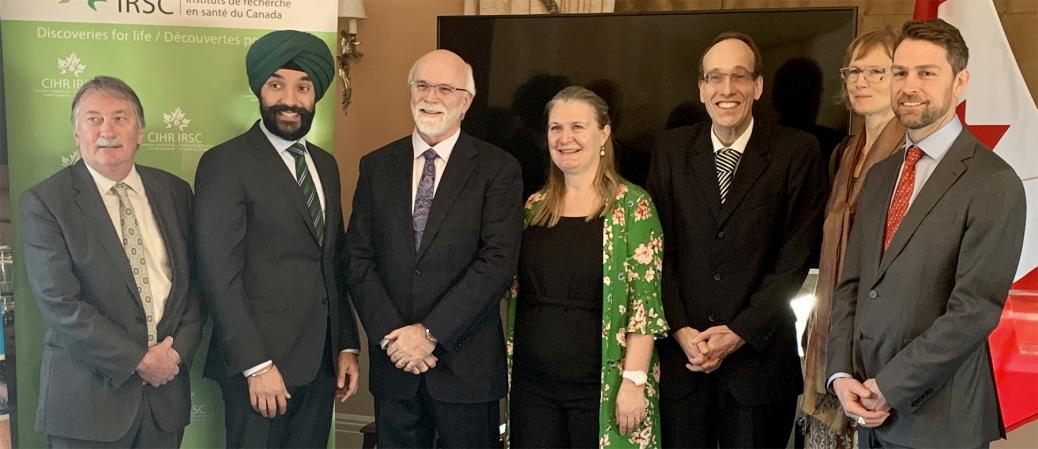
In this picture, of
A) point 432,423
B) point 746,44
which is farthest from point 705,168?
point 432,423

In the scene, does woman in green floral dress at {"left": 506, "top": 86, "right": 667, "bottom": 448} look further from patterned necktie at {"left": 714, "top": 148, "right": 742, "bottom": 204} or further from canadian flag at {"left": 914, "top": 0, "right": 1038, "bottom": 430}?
canadian flag at {"left": 914, "top": 0, "right": 1038, "bottom": 430}

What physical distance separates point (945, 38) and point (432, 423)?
1.67 metres

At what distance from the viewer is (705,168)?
8.76 feet

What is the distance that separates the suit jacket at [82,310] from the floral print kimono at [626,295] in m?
1.24

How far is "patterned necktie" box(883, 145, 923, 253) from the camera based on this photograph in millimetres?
2291

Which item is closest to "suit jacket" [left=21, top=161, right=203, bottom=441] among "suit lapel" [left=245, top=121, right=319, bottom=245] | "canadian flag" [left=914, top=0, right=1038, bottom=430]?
"suit lapel" [left=245, top=121, right=319, bottom=245]

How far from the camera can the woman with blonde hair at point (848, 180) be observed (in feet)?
8.18

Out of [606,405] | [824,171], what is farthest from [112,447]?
[824,171]

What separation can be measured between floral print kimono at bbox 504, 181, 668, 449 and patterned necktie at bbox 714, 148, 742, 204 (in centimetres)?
22

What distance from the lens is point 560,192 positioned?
2.70 metres

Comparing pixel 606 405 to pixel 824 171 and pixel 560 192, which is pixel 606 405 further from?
pixel 824 171

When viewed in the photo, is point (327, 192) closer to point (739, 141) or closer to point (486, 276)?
point (486, 276)

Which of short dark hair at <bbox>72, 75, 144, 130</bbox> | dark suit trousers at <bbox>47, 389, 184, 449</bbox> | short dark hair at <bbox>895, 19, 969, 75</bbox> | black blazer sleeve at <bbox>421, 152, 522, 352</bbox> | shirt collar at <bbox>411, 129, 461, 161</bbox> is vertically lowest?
dark suit trousers at <bbox>47, 389, 184, 449</bbox>

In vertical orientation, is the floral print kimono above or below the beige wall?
below
